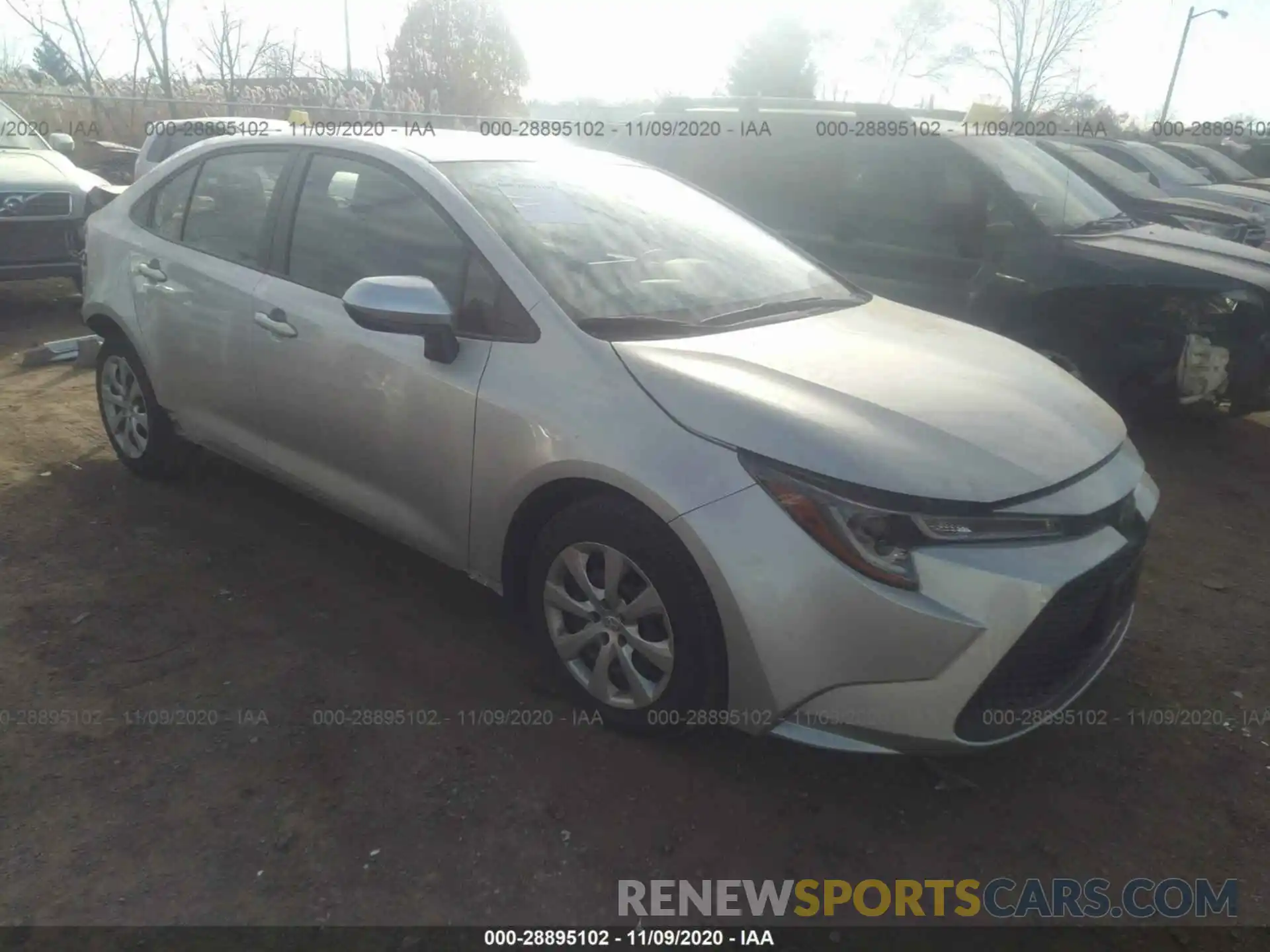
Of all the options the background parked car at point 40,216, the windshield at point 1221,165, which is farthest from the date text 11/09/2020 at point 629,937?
the windshield at point 1221,165

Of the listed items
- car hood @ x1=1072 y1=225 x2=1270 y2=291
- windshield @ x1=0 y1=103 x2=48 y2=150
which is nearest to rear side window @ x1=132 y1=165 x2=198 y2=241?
car hood @ x1=1072 y1=225 x2=1270 y2=291

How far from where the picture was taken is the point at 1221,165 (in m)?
17.3

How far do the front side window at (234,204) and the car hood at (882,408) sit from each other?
184cm

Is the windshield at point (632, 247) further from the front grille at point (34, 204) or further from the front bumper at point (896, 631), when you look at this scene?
the front grille at point (34, 204)

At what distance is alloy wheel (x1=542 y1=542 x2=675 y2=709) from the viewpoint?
255 cm

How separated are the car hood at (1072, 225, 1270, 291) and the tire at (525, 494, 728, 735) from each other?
13.9ft

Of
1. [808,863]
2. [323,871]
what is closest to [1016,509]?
[808,863]

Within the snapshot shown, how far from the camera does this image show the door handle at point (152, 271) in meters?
4.00

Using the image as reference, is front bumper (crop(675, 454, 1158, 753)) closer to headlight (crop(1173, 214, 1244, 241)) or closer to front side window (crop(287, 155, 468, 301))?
front side window (crop(287, 155, 468, 301))

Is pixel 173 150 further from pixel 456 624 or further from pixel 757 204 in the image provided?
pixel 456 624

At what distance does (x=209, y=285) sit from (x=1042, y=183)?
4.94 m

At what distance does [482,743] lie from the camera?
278 cm

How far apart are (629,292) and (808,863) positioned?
1.73m

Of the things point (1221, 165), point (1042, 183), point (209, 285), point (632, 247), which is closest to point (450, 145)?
point (632, 247)
